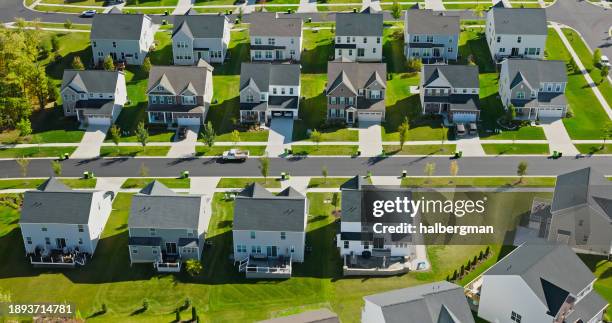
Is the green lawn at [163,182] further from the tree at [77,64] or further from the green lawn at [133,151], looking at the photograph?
the tree at [77,64]

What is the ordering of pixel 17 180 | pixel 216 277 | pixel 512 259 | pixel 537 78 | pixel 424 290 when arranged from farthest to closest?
pixel 537 78, pixel 17 180, pixel 216 277, pixel 512 259, pixel 424 290

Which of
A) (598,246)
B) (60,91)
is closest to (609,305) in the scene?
(598,246)

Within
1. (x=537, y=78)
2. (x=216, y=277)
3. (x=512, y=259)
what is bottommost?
(x=216, y=277)

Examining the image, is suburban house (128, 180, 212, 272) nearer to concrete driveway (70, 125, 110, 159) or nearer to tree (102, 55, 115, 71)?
concrete driveway (70, 125, 110, 159)

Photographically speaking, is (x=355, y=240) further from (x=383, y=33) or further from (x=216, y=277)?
(x=383, y=33)

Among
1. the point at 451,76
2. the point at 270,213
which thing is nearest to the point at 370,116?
the point at 451,76
